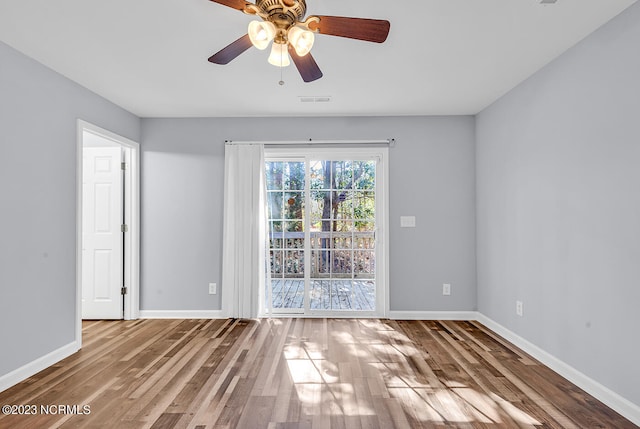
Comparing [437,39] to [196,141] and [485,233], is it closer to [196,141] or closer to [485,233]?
[485,233]

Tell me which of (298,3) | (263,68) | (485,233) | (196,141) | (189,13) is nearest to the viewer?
(298,3)

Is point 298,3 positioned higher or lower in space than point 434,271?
higher

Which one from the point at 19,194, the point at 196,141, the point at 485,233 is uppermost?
the point at 196,141

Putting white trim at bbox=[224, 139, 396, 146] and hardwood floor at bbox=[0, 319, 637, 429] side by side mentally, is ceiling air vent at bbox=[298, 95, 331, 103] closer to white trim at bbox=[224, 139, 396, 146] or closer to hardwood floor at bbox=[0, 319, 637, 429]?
white trim at bbox=[224, 139, 396, 146]

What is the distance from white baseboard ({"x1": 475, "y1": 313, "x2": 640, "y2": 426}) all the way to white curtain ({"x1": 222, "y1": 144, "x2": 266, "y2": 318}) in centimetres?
283

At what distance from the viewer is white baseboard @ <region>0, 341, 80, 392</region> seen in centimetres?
246

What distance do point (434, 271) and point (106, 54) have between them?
4.01m

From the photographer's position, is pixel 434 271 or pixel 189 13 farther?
pixel 434 271

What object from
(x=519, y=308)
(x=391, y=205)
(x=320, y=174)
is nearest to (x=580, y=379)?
(x=519, y=308)

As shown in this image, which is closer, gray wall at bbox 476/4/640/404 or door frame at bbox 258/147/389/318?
gray wall at bbox 476/4/640/404

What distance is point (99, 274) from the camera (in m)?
4.09

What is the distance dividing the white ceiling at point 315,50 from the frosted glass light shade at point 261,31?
0.53 meters

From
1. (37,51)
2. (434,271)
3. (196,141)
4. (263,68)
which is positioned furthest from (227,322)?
(37,51)

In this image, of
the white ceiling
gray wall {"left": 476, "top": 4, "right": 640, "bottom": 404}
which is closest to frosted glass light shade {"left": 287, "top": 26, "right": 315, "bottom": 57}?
the white ceiling
